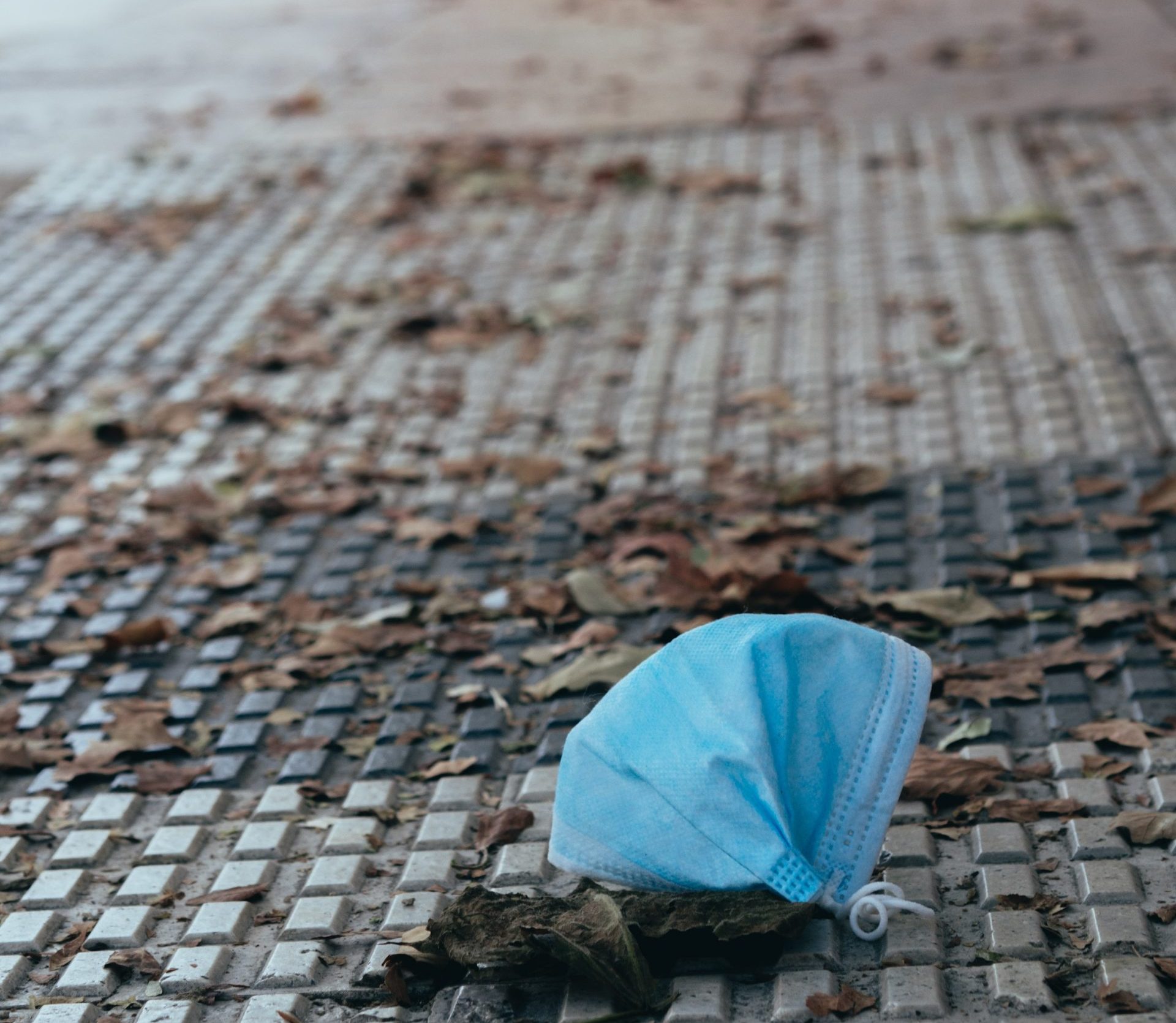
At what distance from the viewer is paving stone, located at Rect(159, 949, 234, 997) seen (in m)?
2.38

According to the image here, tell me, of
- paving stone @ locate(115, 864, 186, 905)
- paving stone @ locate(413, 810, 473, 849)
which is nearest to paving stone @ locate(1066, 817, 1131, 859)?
paving stone @ locate(413, 810, 473, 849)

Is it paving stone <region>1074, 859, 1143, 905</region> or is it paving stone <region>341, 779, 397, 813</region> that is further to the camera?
paving stone <region>341, 779, 397, 813</region>

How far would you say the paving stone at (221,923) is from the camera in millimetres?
2496

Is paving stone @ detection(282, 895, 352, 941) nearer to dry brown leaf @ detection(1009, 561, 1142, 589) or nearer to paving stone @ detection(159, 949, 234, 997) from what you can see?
paving stone @ detection(159, 949, 234, 997)

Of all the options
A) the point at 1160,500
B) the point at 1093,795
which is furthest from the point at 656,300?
the point at 1093,795

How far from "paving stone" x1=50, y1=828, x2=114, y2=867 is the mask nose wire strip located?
1.39m

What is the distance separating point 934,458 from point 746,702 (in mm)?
1979

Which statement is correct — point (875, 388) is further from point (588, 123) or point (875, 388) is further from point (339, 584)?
point (588, 123)

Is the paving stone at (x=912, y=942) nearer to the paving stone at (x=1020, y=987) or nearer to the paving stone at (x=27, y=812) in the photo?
the paving stone at (x=1020, y=987)

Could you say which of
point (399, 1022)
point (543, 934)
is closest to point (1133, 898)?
point (543, 934)

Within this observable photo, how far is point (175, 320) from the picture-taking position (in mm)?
5637

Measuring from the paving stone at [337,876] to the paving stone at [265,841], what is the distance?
0.10m

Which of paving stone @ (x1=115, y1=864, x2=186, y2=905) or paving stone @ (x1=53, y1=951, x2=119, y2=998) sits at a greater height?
paving stone @ (x1=53, y1=951, x2=119, y2=998)

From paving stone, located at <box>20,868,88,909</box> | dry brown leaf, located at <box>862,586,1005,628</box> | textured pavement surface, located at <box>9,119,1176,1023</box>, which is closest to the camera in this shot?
textured pavement surface, located at <box>9,119,1176,1023</box>
